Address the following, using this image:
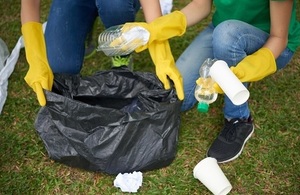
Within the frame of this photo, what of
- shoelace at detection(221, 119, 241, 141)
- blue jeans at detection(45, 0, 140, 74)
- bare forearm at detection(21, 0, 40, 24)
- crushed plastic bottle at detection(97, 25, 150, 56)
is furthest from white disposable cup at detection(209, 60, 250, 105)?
bare forearm at detection(21, 0, 40, 24)

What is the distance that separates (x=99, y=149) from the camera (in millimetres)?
1659

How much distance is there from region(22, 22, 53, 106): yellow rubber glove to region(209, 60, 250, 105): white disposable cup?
61 centimetres

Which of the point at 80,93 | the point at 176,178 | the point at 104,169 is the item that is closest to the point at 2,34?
the point at 80,93

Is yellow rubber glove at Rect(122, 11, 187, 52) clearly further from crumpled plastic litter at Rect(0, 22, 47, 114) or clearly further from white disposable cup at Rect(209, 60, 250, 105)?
crumpled plastic litter at Rect(0, 22, 47, 114)

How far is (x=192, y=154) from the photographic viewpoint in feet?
6.15

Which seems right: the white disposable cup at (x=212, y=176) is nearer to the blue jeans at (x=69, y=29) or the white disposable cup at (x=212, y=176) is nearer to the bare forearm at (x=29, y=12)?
the blue jeans at (x=69, y=29)

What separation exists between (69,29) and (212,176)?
2.93ft

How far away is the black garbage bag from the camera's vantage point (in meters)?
1.61

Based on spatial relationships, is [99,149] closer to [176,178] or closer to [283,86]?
[176,178]

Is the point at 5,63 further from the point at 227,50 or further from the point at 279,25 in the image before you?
the point at 279,25

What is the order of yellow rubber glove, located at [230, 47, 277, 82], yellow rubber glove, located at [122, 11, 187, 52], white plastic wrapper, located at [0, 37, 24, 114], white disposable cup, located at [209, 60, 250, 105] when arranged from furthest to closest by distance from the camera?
1. white plastic wrapper, located at [0, 37, 24, 114]
2. yellow rubber glove, located at [122, 11, 187, 52]
3. yellow rubber glove, located at [230, 47, 277, 82]
4. white disposable cup, located at [209, 60, 250, 105]

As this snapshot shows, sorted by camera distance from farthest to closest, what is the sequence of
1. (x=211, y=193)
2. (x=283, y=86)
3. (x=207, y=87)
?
(x=283, y=86) < (x=211, y=193) < (x=207, y=87)

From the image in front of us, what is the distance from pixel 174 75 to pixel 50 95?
1.50 ft

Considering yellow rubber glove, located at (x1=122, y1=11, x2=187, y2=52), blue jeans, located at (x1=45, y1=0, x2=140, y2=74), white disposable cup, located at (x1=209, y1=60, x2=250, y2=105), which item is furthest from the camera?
blue jeans, located at (x1=45, y1=0, x2=140, y2=74)
